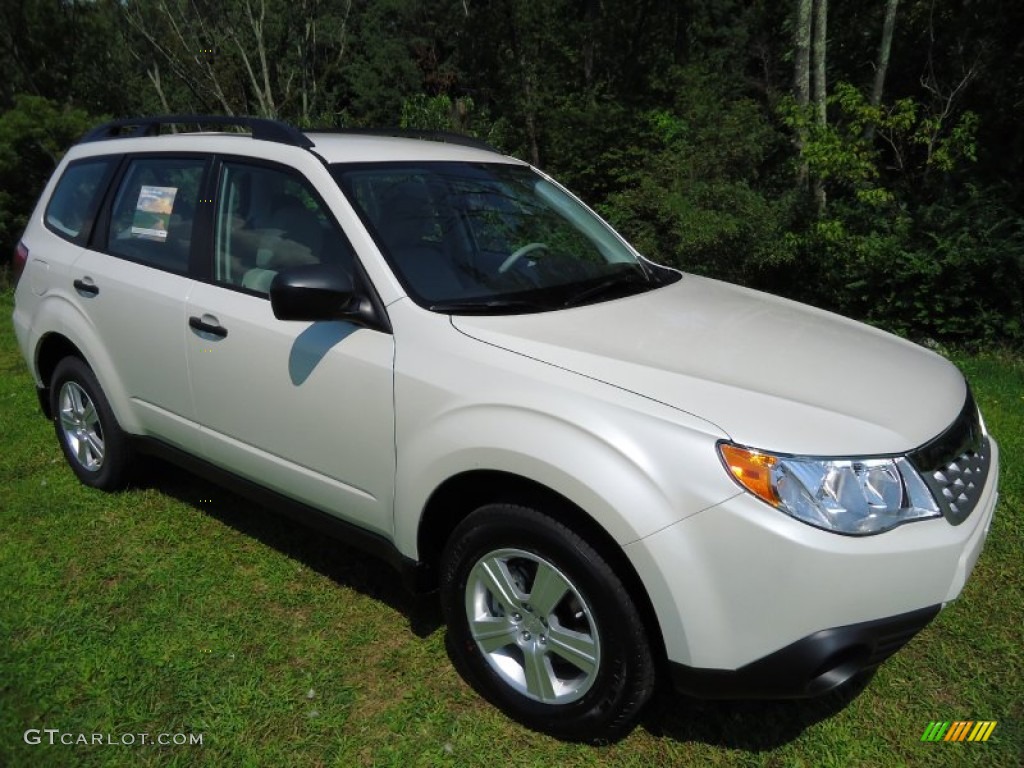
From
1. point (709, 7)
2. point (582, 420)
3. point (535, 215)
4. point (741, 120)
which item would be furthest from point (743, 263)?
point (709, 7)

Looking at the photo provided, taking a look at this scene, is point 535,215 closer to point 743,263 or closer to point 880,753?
point 880,753

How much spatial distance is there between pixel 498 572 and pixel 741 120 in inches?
354

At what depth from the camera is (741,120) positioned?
1020 cm

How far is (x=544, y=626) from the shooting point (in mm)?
2504

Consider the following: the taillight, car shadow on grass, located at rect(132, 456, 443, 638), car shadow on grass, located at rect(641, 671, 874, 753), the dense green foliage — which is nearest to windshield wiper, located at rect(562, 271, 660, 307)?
car shadow on grass, located at rect(132, 456, 443, 638)

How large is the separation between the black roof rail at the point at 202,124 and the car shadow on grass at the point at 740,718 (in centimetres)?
241

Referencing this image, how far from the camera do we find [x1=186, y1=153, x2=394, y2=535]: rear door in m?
2.80

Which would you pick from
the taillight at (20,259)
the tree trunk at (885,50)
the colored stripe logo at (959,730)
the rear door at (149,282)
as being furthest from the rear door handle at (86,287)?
the tree trunk at (885,50)

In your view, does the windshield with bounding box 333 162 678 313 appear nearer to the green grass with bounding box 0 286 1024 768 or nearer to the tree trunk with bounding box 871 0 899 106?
the green grass with bounding box 0 286 1024 768

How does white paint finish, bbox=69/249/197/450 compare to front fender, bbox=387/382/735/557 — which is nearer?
front fender, bbox=387/382/735/557

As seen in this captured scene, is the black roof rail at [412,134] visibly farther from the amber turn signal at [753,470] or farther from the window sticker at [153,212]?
the amber turn signal at [753,470]

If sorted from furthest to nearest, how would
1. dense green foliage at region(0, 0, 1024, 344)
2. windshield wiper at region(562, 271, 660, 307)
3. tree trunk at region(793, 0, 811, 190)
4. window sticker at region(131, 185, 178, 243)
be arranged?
tree trunk at region(793, 0, 811, 190), dense green foliage at region(0, 0, 1024, 344), window sticker at region(131, 185, 178, 243), windshield wiper at region(562, 271, 660, 307)

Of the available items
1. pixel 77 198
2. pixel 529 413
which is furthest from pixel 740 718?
pixel 77 198

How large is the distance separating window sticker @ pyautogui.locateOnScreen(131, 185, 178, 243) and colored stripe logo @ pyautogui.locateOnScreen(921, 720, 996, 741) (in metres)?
3.49
